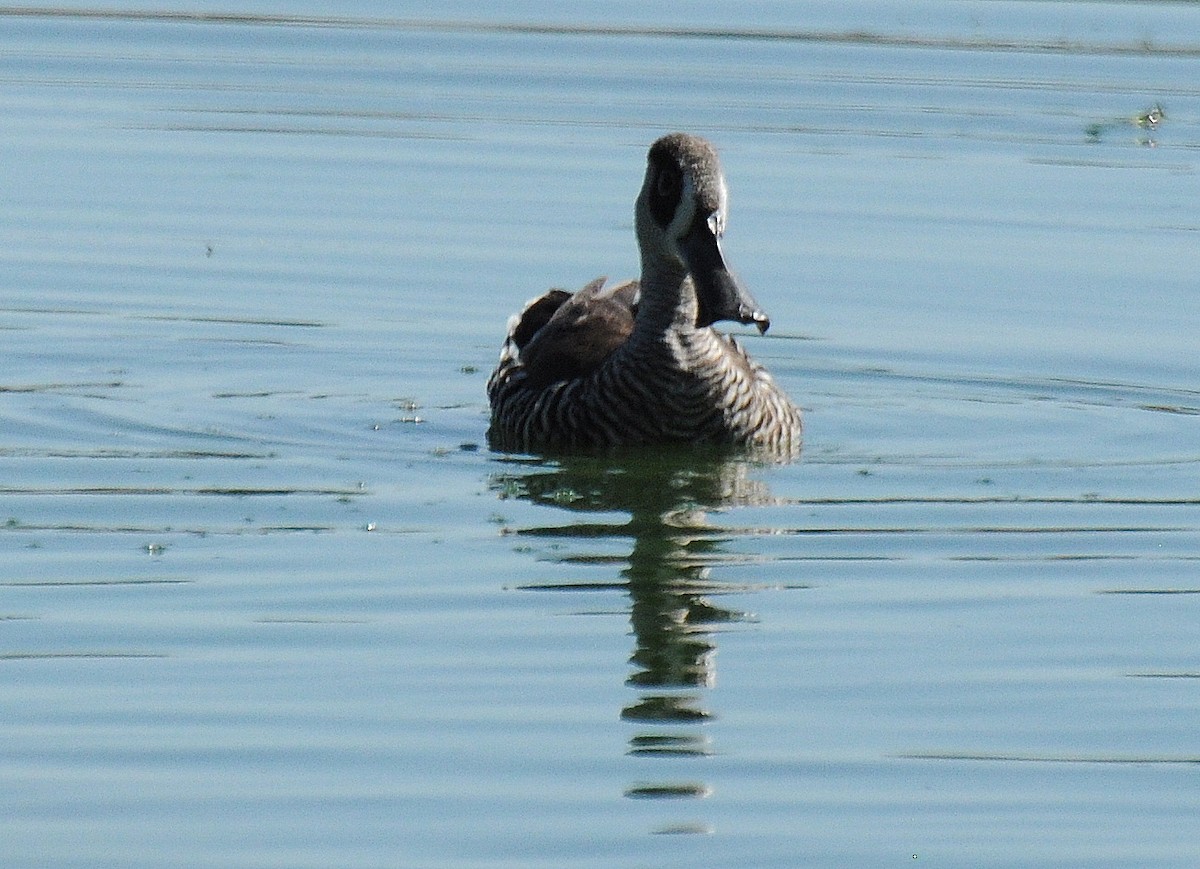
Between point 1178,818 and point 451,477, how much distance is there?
189 inches

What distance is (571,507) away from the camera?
1074 centimetres

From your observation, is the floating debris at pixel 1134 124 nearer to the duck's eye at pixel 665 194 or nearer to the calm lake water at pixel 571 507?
the calm lake water at pixel 571 507

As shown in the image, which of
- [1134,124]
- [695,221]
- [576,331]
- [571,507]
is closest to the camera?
[571,507]

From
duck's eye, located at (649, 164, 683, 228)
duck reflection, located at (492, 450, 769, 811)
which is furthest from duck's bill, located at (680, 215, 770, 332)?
duck reflection, located at (492, 450, 769, 811)

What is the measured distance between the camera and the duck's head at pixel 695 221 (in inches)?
456

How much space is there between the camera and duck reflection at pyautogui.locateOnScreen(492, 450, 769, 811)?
777 centimetres

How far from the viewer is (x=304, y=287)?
1540 cm

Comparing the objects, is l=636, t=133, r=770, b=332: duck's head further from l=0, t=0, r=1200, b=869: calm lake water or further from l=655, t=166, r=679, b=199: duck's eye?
l=0, t=0, r=1200, b=869: calm lake water

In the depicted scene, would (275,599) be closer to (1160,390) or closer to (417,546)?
(417,546)

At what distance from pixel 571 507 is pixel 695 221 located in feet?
5.61

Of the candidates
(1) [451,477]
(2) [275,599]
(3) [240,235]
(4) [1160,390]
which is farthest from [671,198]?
(3) [240,235]

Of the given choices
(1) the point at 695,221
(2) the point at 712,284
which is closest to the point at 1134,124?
(1) the point at 695,221

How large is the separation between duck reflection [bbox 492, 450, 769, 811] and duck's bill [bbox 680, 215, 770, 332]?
635 millimetres

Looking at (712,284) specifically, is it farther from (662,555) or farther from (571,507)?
(662,555)
